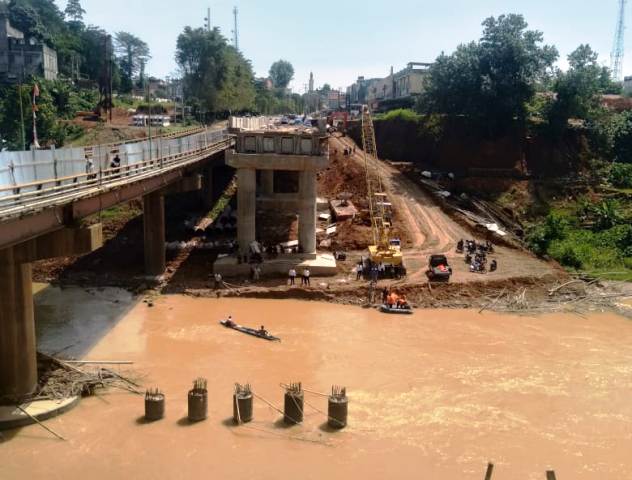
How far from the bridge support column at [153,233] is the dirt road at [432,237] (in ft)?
52.0

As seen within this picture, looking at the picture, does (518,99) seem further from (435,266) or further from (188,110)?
(188,110)

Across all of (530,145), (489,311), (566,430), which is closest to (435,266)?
(489,311)

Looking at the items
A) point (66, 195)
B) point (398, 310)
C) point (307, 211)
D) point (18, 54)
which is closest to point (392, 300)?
point (398, 310)

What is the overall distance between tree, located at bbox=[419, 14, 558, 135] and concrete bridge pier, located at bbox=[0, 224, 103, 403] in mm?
44416

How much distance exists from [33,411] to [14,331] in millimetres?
2698

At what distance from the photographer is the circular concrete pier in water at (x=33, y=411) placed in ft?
60.6

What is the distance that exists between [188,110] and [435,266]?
235 feet

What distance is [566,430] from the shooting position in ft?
64.5

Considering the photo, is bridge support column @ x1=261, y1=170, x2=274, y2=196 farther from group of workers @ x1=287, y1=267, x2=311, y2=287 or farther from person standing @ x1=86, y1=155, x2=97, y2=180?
person standing @ x1=86, y1=155, x2=97, y2=180

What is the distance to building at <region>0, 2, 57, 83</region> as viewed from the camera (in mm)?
83938

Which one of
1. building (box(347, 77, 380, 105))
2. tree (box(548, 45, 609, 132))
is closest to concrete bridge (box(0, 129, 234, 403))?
tree (box(548, 45, 609, 132))

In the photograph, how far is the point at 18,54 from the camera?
85.4 m

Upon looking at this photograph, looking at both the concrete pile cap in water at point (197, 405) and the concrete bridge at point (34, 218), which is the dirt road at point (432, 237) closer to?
the concrete pile cap in water at point (197, 405)

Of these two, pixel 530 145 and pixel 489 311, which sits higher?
pixel 530 145
